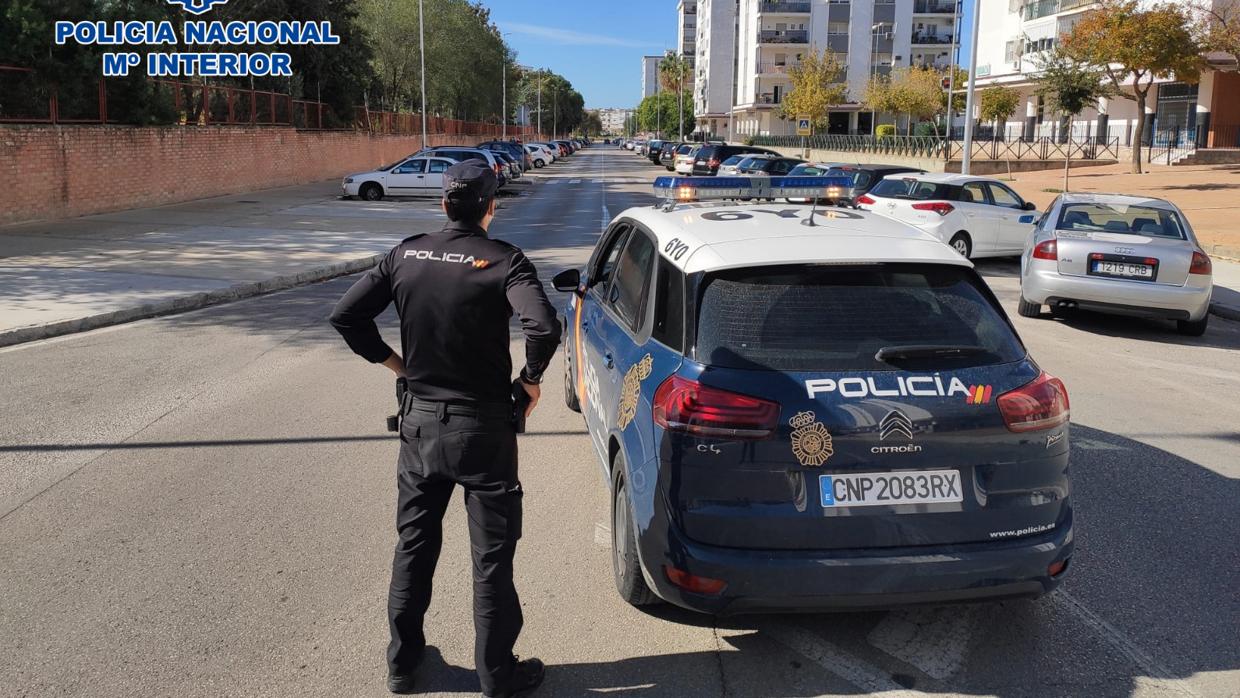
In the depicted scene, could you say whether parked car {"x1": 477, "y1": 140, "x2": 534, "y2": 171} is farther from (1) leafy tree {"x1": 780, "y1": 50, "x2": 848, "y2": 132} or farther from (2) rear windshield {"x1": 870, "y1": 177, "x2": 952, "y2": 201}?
(2) rear windshield {"x1": 870, "y1": 177, "x2": 952, "y2": 201}

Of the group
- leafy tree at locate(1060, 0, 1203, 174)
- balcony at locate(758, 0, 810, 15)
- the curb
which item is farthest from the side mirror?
balcony at locate(758, 0, 810, 15)

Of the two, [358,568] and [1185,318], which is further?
[1185,318]

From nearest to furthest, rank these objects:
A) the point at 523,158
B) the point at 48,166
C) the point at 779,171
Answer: the point at 48,166
the point at 779,171
the point at 523,158

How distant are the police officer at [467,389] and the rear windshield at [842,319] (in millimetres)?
764

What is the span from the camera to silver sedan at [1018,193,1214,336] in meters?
10.7

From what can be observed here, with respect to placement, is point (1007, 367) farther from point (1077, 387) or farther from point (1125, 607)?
point (1077, 387)

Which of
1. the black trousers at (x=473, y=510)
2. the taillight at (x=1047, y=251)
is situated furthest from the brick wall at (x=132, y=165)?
the black trousers at (x=473, y=510)

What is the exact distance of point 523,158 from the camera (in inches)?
2089

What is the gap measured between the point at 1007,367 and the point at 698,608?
4.86 ft

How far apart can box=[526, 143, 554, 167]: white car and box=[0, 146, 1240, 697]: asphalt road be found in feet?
186

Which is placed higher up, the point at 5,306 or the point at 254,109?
the point at 254,109

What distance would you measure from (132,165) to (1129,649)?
A: 2478cm

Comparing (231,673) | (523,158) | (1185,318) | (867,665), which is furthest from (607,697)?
(523,158)

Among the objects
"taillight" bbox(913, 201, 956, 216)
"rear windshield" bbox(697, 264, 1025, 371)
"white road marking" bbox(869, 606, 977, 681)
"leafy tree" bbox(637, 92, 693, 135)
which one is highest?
"leafy tree" bbox(637, 92, 693, 135)
